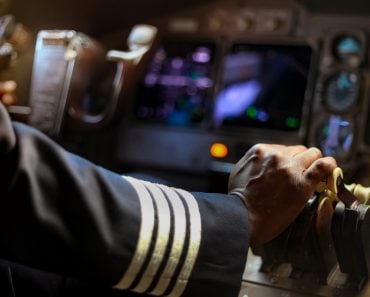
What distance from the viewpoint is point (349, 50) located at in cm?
226

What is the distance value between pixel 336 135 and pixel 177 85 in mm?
781

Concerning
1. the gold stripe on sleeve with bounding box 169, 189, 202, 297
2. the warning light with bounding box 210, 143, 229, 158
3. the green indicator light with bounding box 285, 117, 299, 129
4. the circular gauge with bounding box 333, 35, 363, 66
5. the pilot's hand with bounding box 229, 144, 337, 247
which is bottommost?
the warning light with bounding box 210, 143, 229, 158

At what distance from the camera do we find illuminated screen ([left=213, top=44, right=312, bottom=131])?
2.30m

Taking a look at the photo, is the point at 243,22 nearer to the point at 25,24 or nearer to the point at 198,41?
the point at 198,41

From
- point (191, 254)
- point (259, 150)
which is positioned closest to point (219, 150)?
point (259, 150)

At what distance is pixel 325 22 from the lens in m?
2.31

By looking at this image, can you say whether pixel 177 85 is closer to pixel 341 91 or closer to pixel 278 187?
pixel 341 91

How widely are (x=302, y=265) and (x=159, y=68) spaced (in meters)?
1.80

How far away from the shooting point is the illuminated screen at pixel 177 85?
8.02 feet

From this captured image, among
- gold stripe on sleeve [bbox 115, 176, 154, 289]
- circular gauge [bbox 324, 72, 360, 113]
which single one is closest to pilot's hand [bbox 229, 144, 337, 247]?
gold stripe on sleeve [bbox 115, 176, 154, 289]

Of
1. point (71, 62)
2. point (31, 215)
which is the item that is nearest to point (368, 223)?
point (31, 215)

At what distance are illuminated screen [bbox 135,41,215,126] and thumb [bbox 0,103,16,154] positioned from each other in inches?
72.2

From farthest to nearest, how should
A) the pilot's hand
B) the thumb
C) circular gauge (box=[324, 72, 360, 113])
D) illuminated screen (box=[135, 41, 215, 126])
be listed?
illuminated screen (box=[135, 41, 215, 126]) < circular gauge (box=[324, 72, 360, 113]) < the pilot's hand < the thumb

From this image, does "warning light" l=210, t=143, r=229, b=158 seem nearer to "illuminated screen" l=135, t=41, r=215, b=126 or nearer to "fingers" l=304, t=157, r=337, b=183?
"illuminated screen" l=135, t=41, r=215, b=126
